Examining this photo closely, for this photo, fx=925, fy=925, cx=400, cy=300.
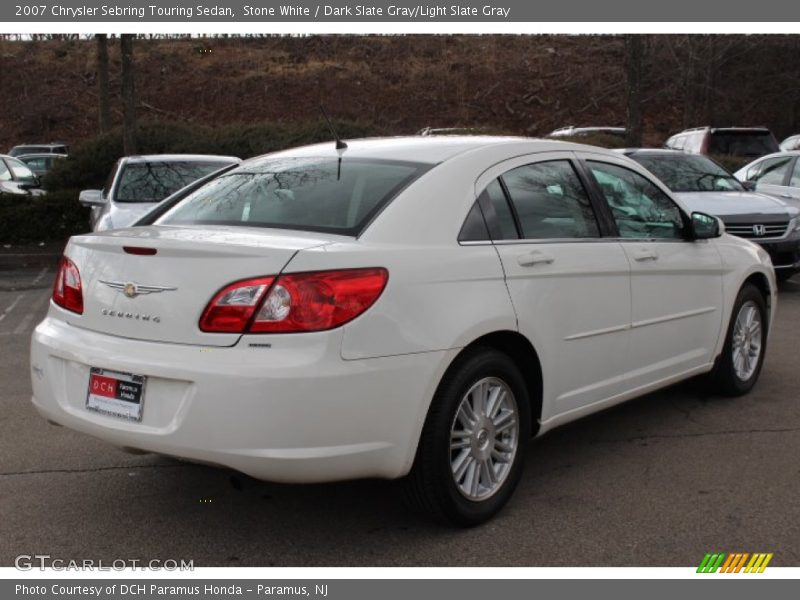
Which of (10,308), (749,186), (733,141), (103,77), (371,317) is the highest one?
(103,77)

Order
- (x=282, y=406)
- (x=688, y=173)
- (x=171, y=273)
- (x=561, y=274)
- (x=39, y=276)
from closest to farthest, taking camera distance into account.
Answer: (x=282, y=406)
(x=171, y=273)
(x=561, y=274)
(x=688, y=173)
(x=39, y=276)

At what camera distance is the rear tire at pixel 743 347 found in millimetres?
5828

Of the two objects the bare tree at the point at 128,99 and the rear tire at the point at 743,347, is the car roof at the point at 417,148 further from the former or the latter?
the bare tree at the point at 128,99

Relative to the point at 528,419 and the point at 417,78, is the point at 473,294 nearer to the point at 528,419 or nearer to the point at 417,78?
the point at 528,419

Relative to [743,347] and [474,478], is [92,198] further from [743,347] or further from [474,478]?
[474,478]

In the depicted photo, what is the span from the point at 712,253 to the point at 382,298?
2.87 m

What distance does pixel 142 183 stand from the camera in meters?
10.9

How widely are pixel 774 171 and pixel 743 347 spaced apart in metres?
7.68

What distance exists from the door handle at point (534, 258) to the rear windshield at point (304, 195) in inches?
23.3

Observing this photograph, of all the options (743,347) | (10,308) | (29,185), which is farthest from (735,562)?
(29,185)

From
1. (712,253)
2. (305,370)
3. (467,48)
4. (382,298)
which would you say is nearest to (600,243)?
(712,253)

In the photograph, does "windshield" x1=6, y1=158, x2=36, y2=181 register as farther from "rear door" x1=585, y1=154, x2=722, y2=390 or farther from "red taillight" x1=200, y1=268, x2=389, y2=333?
"red taillight" x1=200, y1=268, x2=389, y2=333

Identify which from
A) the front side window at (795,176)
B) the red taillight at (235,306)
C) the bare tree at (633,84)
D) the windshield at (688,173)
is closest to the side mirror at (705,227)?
the red taillight at (235,306)

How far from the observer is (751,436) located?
518 cm
